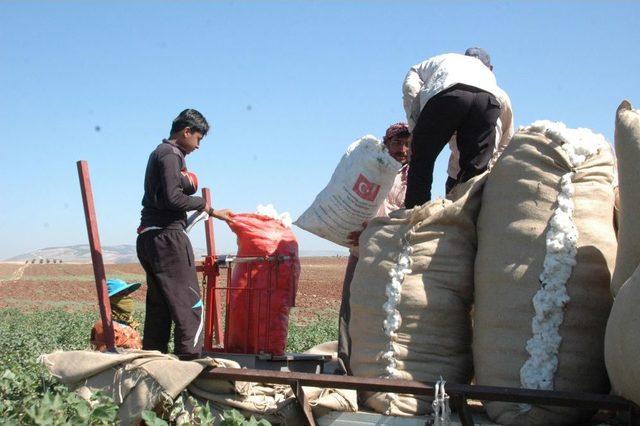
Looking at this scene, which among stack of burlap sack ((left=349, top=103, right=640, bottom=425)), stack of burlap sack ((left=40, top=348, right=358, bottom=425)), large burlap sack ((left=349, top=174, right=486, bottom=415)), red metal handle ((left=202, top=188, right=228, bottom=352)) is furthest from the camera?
red metal handle ((left=202, top=188, right=228, bottom=352))

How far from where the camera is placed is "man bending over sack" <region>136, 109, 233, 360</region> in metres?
4.29

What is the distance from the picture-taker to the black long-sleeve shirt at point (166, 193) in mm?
4309

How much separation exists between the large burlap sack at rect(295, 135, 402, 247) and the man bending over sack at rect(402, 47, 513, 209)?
59 centimetres

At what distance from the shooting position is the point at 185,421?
2969 millimetres

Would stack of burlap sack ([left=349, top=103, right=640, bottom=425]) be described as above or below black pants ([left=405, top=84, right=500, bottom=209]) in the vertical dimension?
below

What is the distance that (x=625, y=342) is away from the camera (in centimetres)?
247

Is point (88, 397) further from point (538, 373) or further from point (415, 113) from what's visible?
point (415, 113)

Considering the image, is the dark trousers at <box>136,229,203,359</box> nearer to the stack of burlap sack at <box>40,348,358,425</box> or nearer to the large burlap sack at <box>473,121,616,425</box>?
the stack of burlap sack at <box>40,348,358,425</box>

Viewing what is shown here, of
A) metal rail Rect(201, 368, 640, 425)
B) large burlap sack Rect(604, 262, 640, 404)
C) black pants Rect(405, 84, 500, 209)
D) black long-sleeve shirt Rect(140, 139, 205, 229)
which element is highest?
black pants Rect(405, 84, 500, 209)

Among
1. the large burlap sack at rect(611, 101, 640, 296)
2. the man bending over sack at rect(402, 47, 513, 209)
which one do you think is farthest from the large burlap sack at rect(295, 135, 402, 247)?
the large burlap sack at rect(611, 101, 640, 296)

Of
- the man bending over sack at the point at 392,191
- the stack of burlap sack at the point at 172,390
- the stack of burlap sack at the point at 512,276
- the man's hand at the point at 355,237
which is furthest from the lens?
the man bending over sack at the point at 392,191

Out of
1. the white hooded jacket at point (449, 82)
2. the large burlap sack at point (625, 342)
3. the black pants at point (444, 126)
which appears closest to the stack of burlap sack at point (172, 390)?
the large burlap sack at point (625, 342)

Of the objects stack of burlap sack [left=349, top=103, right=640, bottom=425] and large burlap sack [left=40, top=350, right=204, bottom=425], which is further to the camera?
large burlap sack [left=40, top=350, right=204, bottom=425]

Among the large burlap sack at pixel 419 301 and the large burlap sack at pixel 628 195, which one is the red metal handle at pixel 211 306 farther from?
the large burlap sack at pixel 628 195
